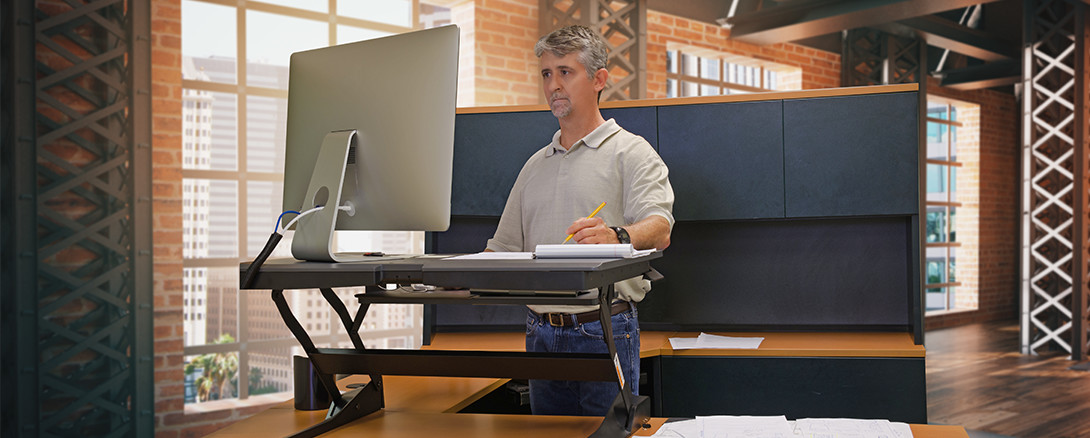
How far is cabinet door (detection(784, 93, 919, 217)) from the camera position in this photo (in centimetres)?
301

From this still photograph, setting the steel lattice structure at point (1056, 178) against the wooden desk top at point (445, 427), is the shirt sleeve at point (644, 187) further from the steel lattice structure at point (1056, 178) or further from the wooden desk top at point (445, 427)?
the steel lattice structure at point (1056, 178)

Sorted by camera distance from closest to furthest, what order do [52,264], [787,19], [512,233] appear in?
1. [512,233]
2. [52,264]
3. [787,19]

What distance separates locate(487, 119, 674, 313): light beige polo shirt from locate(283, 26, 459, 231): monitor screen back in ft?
2.04

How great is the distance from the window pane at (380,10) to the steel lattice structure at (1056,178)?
5139 millimetres

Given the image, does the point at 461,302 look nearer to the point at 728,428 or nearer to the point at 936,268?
the point at 728,428

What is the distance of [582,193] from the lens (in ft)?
7.36

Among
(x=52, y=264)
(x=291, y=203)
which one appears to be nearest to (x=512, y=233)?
(x=291, y=203)

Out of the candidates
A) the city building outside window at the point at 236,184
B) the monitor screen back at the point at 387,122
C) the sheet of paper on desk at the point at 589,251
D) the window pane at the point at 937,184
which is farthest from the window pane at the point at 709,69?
the sheet of paper on desk at the point at 589,251

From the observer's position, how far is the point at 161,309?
4.38 metres

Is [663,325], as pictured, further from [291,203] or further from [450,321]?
[291,203]

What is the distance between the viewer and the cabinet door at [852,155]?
3012 millimetres

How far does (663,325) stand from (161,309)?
2586 millimetres

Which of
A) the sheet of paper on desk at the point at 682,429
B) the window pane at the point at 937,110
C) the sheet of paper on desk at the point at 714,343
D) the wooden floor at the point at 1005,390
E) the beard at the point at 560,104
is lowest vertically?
the wooden floor at the point at 1005,390

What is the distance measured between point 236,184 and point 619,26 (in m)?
2.67
